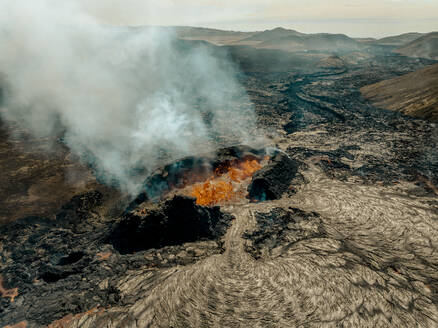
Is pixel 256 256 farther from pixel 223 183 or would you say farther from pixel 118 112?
pixel 118 112

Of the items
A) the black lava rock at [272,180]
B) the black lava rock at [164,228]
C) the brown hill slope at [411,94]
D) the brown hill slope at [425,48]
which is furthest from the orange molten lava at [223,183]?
the brown hill slope at [425,48]

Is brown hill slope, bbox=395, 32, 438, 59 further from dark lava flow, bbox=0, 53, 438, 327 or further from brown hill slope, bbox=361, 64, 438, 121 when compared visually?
dark lava flow, bbox=0, 53, 438, 327

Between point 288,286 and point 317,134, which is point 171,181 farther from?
point 317,134

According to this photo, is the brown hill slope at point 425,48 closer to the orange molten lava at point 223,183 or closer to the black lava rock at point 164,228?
the orange molten lava at point 223,183

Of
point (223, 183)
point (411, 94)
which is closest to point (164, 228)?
point (223, 183)

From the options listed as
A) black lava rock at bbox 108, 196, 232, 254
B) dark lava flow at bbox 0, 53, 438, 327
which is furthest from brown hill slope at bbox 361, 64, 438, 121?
black lava rock at bbox 108, 196, 232, 254
